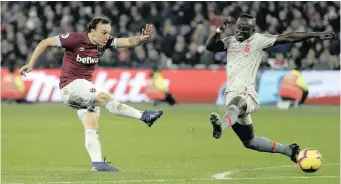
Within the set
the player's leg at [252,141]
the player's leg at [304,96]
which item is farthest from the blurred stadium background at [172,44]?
the player's leg at [252,141]

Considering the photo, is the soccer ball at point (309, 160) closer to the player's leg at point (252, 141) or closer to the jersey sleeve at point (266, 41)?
the player's leg at point (252, 141)

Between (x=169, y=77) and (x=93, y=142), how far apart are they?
49.8ft

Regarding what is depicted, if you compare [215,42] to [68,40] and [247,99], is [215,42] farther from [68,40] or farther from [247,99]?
[68,40]

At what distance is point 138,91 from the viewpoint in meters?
25.9

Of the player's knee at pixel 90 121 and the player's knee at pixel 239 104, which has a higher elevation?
the player's knee at pixel 239 104

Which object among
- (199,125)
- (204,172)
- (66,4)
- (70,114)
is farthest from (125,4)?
(204,172)

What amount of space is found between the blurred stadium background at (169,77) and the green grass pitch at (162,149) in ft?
0.11

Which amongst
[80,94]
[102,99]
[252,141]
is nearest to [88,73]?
[80,94]

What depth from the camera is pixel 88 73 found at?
11.4 metres

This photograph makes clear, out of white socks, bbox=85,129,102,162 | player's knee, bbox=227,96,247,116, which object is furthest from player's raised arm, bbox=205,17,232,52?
white socks, bbox=85,129,102,162

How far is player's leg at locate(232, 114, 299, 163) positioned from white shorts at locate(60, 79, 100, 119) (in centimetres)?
192

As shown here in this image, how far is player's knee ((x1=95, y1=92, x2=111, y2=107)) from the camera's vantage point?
10.9 m

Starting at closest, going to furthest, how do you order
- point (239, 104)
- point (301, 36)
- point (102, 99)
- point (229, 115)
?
1. point (229, 115)
2. point (239, 104)
3. point (301, 36)
4. point (102, 99)

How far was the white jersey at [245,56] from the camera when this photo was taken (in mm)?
11000
